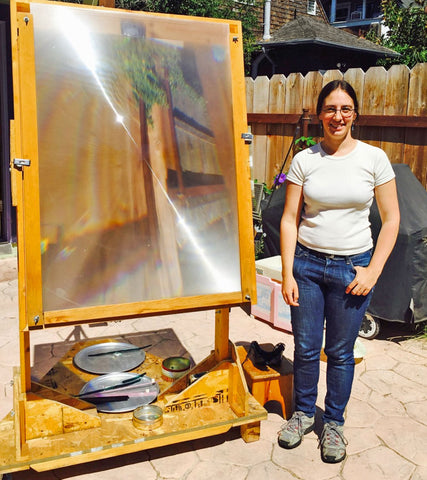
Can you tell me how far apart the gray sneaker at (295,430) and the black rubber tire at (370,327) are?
1.74 metres

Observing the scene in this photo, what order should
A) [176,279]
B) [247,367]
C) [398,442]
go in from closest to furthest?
[176,279]
[398,442]
[247,367]

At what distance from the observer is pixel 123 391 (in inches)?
126

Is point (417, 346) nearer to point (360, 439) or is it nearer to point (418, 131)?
point (360, 439)

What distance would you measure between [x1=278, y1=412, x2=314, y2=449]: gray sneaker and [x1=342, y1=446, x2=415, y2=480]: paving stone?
0.94ft

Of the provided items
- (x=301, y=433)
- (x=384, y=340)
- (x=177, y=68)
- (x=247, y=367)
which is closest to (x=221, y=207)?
(x=177, y=68)

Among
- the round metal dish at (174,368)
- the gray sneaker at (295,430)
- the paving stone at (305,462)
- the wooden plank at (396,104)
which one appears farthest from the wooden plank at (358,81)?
the paving stone at (305,462)

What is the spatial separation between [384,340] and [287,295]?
2.22 m

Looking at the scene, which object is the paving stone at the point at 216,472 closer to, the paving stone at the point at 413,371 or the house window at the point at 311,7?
the paving stone at the point at 413,371

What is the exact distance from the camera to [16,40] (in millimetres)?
2338

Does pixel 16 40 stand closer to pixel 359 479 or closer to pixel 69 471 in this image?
pixel 69 471

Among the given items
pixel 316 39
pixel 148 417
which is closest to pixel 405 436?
pixel 148 417

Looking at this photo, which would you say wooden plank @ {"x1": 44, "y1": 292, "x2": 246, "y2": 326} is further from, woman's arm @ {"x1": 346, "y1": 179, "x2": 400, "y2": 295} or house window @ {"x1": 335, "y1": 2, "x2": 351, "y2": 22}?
house window @ {"x1": 335, "y1": 2, "x2": 351, "y2": 22}

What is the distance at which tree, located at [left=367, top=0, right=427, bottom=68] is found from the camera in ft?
47.8

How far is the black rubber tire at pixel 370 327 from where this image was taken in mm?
4547
